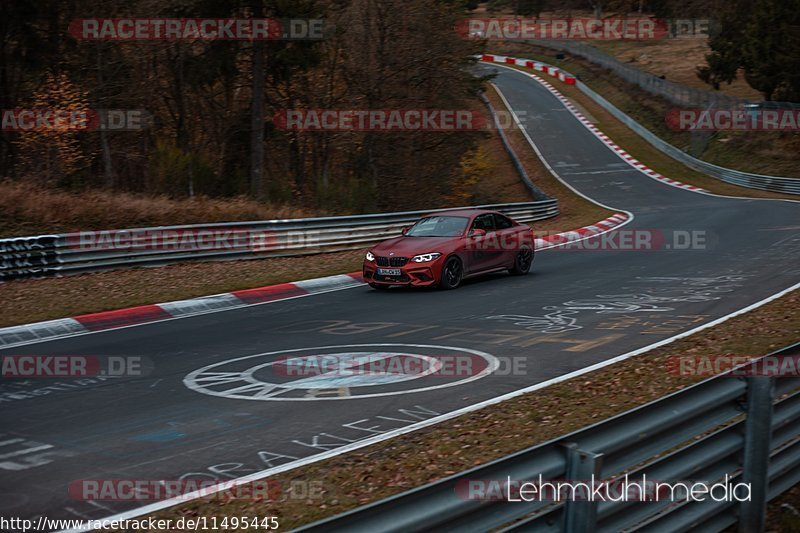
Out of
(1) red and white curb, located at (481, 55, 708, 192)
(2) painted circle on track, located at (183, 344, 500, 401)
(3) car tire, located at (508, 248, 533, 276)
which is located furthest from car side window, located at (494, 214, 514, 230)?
(1) red and white curb, located at (481, 55, 708, 192)

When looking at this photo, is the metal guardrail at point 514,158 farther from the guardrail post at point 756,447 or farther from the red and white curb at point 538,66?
the guardrail post at point 756,447

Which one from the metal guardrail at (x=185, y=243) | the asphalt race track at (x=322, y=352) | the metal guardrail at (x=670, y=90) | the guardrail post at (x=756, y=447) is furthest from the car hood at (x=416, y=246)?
the metal guardrail at (x=670, y=90)

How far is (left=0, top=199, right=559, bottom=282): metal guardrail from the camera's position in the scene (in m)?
17.2

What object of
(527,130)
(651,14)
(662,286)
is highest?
(651,14)

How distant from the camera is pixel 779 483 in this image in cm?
598

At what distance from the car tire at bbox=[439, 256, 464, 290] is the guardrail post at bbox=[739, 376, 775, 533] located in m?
11.3

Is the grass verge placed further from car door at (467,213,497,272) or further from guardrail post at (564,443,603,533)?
car door at (467,213,497,272)

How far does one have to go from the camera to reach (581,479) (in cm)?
407

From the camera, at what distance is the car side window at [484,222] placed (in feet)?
58.9

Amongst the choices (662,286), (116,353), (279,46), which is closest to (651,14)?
(279,46)

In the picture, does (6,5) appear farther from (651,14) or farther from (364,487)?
(651,14)

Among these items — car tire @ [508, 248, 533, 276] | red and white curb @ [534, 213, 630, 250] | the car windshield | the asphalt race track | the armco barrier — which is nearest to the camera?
the asphalt race track

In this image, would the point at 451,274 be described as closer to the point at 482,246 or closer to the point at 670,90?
the point at 482,246

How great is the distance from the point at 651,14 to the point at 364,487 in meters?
110
